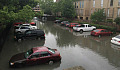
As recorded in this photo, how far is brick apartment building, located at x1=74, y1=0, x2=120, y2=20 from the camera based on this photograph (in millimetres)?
30064

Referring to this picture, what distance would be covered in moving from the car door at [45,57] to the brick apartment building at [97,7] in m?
25.3

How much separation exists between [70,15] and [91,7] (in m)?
7.69

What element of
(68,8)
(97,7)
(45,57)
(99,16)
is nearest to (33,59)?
(45,57)

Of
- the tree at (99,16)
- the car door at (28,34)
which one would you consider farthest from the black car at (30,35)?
the tree at (99,16)

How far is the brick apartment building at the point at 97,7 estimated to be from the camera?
98.6 feet

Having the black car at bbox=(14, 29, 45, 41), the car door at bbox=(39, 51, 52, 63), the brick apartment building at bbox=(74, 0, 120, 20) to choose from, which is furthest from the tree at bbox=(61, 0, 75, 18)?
the car door at bbox=(39, 51, 52, 63)

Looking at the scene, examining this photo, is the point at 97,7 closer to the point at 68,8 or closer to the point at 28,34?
the point at 68,8

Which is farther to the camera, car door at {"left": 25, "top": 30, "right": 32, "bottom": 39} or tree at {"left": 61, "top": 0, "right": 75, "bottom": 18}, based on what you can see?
tree at {"left": 61, "top": 0, "right": 75, "bottom": 18}

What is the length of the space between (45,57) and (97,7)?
33.3 m

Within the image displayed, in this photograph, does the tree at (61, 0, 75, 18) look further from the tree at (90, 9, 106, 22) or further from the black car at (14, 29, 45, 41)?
the black car at (14, 29, 45, 41)

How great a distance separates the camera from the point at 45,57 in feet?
32.4

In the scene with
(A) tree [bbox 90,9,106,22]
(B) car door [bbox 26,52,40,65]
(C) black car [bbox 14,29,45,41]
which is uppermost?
(A) tree [bbox 90,9,106,22]

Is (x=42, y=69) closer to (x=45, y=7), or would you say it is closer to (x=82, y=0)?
(x=82, y=0)

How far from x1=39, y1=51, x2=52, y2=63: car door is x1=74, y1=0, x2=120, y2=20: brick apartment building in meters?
25.3
